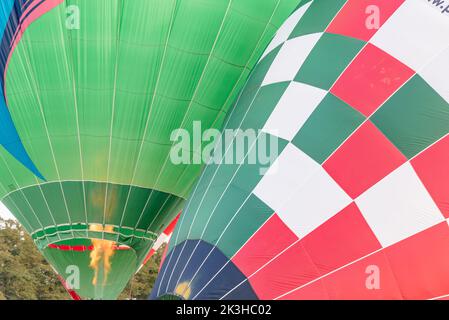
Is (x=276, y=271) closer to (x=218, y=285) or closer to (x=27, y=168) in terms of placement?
(x=218, y=285)

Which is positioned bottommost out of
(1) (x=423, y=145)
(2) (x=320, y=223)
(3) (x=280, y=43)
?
(2) (x=320, y=223)

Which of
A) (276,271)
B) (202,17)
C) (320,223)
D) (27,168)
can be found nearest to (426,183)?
(320,223)

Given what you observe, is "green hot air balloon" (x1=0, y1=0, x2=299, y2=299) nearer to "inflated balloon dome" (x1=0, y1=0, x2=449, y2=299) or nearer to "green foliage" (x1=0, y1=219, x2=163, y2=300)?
"inflated balloon dome" (x1=0, y1=0, x2=449, y2=299)

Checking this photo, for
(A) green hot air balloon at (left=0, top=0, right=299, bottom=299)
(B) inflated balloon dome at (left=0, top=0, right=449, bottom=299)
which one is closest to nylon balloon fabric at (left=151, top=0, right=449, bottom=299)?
(B) inflated balloon dome at (left=0, top=0, right=449, bottom=299)

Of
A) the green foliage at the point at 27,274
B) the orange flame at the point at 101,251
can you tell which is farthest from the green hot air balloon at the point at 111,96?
the green foliage at the point at 27,274

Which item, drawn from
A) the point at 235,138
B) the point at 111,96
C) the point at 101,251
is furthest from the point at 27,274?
the point at 235,138

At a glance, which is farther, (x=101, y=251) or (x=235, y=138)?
(x=101, y=251)

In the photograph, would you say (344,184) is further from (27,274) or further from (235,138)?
(27,274)
